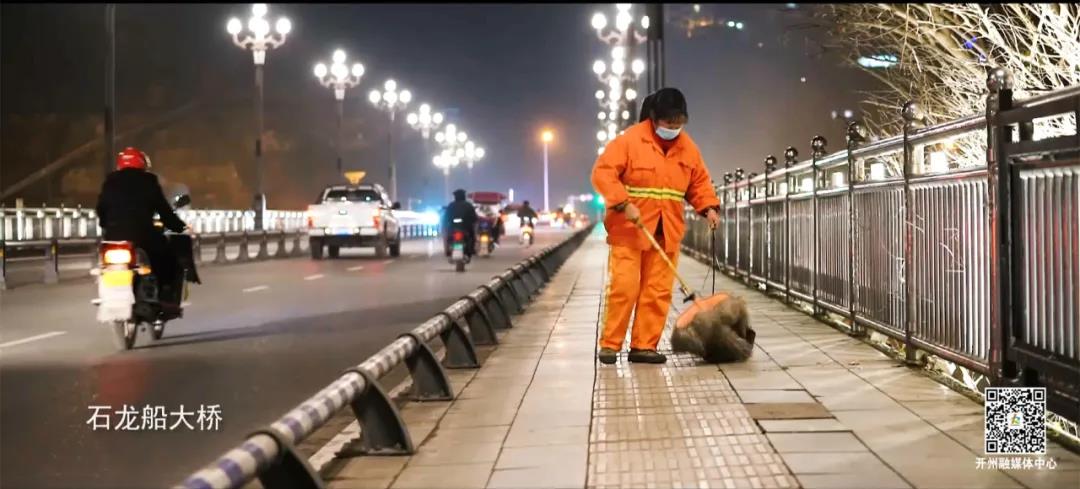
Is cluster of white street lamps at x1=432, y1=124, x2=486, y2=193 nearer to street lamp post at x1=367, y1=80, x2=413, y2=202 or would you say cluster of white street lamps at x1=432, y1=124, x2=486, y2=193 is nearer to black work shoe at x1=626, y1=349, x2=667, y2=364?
street lamp post at x1=367, y1=80, x2=413, y2=202

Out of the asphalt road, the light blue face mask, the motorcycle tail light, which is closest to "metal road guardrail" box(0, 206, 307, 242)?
the asphalt road

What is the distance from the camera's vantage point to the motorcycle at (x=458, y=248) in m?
25.7

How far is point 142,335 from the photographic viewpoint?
12.9 meters

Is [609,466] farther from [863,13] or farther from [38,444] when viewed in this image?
[863,13]

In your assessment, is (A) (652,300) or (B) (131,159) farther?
(B) (131,159)

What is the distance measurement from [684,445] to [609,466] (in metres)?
0.59

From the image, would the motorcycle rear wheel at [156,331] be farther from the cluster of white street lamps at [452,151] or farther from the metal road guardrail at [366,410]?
the cluster of white street lamps at [452,151]

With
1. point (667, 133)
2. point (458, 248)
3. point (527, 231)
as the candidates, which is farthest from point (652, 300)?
point (527, 231)

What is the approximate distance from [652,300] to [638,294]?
0.42 ft

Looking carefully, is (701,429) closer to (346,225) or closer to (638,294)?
(638,294)

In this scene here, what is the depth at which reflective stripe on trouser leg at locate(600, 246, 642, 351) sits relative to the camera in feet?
29.8

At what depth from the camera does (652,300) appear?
927 centimetres

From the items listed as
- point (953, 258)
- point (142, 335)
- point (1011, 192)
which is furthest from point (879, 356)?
point (142, 335)

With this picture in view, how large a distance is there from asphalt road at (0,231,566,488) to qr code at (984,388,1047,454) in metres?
3.77
